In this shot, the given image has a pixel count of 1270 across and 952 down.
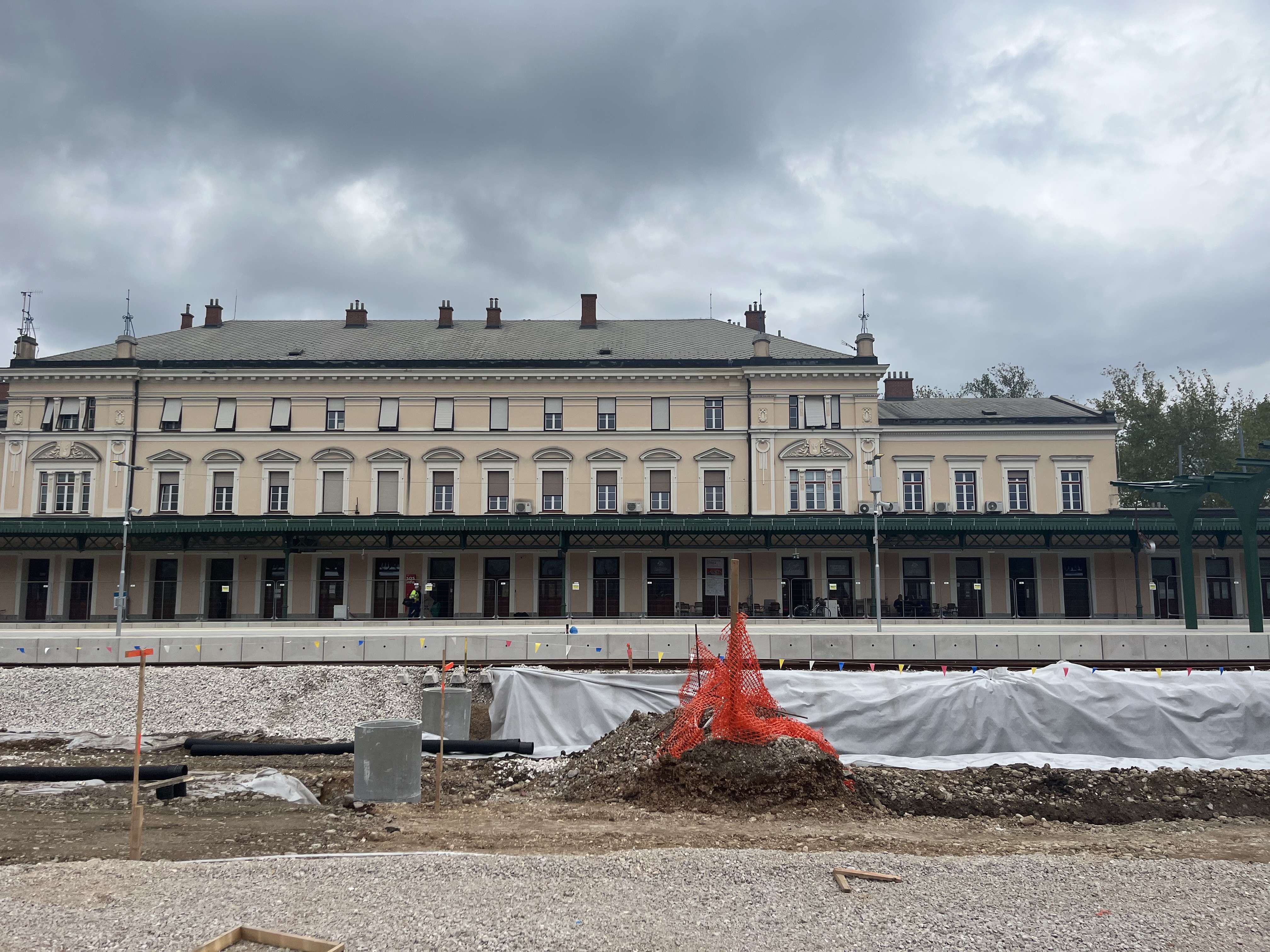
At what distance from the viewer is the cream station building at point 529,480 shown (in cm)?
3972

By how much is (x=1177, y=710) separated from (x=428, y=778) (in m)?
11.6

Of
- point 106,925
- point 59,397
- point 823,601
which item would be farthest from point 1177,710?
point 59,397

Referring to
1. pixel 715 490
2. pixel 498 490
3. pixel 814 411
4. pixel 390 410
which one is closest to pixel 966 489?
pixel 814 411

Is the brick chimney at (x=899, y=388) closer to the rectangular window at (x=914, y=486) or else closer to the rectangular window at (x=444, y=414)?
the rectangular window at (x=914, y=486)

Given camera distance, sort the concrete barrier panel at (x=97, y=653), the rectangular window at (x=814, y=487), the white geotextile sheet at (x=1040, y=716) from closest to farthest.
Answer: the white geotextile sheet at (x=1040, y=716) < the concrete barrier panel at (x=97, y=653) < the rectangular window at (x=814, y=487)

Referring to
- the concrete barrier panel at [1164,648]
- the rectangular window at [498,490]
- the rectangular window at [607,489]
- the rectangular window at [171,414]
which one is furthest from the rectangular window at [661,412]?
the concrete barrier panel at [1164,648]

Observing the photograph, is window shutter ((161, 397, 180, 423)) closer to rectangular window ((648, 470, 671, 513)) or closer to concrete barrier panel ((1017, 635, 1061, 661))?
rectangular window ((648, 470, 671, 513))

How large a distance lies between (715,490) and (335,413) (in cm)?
1827

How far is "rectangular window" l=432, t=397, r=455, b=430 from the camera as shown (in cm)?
4181

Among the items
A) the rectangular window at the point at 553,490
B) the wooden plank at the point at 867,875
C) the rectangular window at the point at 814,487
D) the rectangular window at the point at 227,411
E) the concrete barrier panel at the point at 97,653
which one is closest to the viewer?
the wooden plank at the point at 867,875

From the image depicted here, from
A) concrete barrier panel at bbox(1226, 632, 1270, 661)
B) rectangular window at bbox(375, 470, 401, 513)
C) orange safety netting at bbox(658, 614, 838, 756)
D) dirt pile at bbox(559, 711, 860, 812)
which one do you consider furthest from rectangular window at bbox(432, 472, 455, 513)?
concrete barrier panel at bbox(1226, 632, 1270, 661)

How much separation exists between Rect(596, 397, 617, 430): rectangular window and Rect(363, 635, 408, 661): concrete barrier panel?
20.9m

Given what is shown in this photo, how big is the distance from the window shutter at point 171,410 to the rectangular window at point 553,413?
56.0 feet

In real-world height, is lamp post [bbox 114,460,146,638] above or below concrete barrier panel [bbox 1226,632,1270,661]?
above
